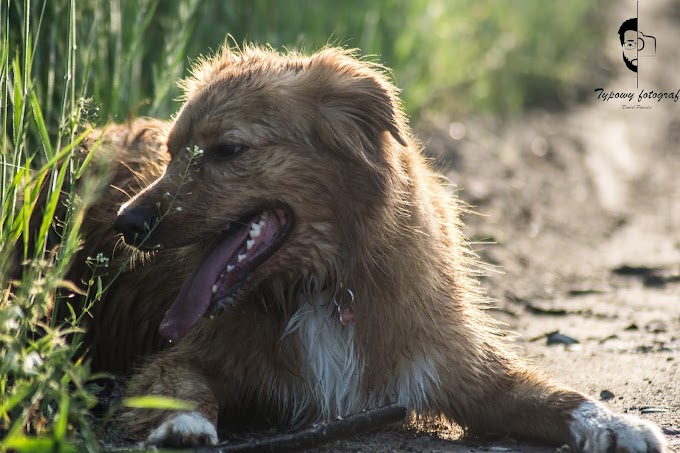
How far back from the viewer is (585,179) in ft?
30.7

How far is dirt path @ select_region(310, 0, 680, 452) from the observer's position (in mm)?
4773

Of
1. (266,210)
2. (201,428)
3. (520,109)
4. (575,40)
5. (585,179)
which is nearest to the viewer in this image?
(201,428)

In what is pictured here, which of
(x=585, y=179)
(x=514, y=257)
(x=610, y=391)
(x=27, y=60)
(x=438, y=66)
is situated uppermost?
(x=438, y=66)

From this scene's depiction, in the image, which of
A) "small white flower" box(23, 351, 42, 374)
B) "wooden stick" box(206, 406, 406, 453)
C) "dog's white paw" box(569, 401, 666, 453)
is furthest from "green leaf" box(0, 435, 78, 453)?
"dog's white paw" box(569, 401, 666, 453)

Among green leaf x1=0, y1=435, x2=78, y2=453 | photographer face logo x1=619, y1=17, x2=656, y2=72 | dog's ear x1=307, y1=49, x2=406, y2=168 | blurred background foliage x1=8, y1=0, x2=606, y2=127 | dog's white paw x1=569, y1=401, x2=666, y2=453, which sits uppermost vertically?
photographer face logo x1=619, y1=17, x2=656, y2=72

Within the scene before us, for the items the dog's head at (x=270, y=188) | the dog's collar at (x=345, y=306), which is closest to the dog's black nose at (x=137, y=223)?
the dog's head at (x=270, y=188)

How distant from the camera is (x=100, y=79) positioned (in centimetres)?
578

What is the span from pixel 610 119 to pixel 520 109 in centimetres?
100

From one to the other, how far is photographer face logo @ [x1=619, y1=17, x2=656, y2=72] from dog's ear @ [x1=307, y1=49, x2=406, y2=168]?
9075 millimetres

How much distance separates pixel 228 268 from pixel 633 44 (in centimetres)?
1107

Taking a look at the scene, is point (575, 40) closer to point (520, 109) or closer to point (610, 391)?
point (520, 109)

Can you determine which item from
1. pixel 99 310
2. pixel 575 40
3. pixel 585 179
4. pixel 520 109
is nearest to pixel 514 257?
pixel 585 179

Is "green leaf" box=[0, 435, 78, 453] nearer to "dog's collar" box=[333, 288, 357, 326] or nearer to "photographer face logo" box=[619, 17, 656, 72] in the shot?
"dog's collar" box=[333, 288, 357, 326]

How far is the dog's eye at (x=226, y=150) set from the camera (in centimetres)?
412
